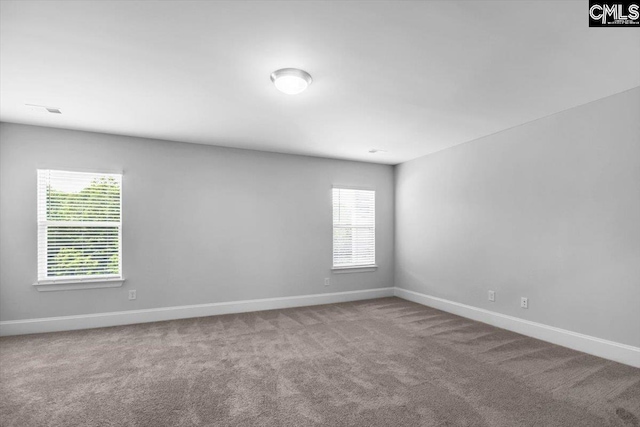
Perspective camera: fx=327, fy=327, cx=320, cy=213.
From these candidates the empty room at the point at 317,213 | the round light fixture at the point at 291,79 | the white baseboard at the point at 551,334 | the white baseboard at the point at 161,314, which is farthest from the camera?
the white baseboard at the point at 161,314

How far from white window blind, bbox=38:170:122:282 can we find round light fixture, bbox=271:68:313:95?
3060 millimetres

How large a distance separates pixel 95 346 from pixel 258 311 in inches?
84.4

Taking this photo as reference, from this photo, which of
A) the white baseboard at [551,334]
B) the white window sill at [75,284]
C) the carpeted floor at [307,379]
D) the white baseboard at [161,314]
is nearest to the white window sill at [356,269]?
the white baseboard at [161,314]

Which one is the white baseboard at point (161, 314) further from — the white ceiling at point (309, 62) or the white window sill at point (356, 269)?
the white ceiling at point (309, 62)

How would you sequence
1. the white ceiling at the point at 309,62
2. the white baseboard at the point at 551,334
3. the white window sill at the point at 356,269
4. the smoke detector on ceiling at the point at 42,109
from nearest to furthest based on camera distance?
the white ceiling at the point at 309,62
the white baseboard at the point at 551,334
the smoke detector on ceiling at the point at 42,109
the white window sill at the point at 356,269

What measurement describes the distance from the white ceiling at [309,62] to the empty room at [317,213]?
0.02 metres

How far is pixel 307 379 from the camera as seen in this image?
9.20 feet

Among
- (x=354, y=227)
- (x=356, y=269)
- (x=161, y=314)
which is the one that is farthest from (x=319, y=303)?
(x=161, y=314)

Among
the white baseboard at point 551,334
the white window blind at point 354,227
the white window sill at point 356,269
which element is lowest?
the white baseboard at point 551,334

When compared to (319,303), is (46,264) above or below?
above

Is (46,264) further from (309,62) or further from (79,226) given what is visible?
(309,62)

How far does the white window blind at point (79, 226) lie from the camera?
4133 millimetres

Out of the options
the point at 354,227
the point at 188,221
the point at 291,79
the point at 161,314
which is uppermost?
the point at 291,79

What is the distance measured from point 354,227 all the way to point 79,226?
13.7ft
